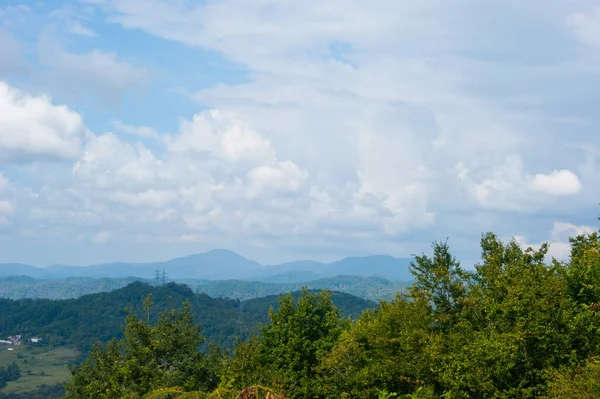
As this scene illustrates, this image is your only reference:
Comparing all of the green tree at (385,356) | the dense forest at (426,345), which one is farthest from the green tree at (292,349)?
the green tree at (385,356)

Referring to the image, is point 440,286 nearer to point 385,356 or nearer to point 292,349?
point 385,356

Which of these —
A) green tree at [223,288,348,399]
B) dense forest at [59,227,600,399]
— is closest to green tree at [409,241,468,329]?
dense forest at [59,227,600,399]

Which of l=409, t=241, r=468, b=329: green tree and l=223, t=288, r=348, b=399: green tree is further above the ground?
l=409, t=241, r=468, b=329: green tree

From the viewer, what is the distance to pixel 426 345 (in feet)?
107

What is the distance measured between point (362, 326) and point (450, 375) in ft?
30.4

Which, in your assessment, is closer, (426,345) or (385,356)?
(426,345)

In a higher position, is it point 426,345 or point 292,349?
point 426,345

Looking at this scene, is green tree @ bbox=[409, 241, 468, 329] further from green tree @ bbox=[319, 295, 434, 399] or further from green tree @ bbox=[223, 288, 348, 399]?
green tree @ bbox=[223, 288, 348, 399]

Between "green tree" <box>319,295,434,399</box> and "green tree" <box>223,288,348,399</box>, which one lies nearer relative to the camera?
"green tree" <box>319,295,434,399</box>

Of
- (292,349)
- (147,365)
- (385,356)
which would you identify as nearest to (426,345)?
(385,356)

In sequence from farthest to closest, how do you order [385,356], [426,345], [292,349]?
1. [292,349]
2. [385,356]
3. [426,345]

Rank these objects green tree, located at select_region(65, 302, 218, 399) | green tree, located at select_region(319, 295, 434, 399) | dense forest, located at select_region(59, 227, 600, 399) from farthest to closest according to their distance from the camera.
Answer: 1. green tree, located at select_region(65, 302, 218, 399)
2. green tree, located at select_region(319, 295, 434, 399)
3. dense forest, located at select_region(59, 227, 600, 399)

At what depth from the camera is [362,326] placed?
3819 cm

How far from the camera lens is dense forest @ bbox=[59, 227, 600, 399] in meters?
28.9
